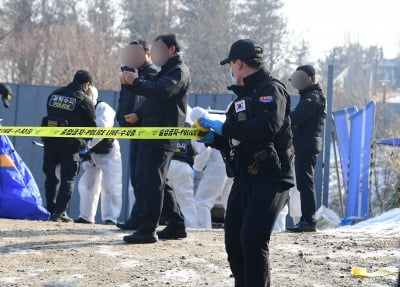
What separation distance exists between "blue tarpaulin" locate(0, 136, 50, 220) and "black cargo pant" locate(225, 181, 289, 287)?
15.1 feet

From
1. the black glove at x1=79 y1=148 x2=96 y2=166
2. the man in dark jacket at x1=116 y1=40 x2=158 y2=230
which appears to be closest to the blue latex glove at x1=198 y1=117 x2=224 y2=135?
the man in dark jacket at x1=116 y1=40 x2=158 y2=230

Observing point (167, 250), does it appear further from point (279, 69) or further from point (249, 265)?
point (279, 69)

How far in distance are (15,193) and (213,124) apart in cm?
466

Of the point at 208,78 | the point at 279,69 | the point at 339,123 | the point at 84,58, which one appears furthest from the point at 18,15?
the point at 339,123

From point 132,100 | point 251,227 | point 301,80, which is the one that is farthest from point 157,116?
point 301,80

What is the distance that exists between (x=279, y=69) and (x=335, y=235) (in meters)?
31.0

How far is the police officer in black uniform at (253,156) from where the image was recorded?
434 centimetres

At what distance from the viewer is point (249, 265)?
433 cm

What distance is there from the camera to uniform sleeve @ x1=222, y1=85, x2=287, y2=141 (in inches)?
172

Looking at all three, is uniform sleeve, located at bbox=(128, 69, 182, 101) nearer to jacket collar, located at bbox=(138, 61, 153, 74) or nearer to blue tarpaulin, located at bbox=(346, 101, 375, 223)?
jacket collar, located at bbox=(138, 61, 153, 74)

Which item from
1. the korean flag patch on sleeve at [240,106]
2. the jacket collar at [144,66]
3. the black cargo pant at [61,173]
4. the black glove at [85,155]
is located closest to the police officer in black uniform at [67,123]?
the black cargo pant at [61,173]

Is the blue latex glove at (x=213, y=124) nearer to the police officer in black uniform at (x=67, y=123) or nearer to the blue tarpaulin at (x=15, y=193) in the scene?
the police officer in black uniform at (x=67, y=123)

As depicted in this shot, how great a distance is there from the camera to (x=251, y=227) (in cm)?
433

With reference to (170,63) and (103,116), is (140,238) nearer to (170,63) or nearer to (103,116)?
(170,63)
